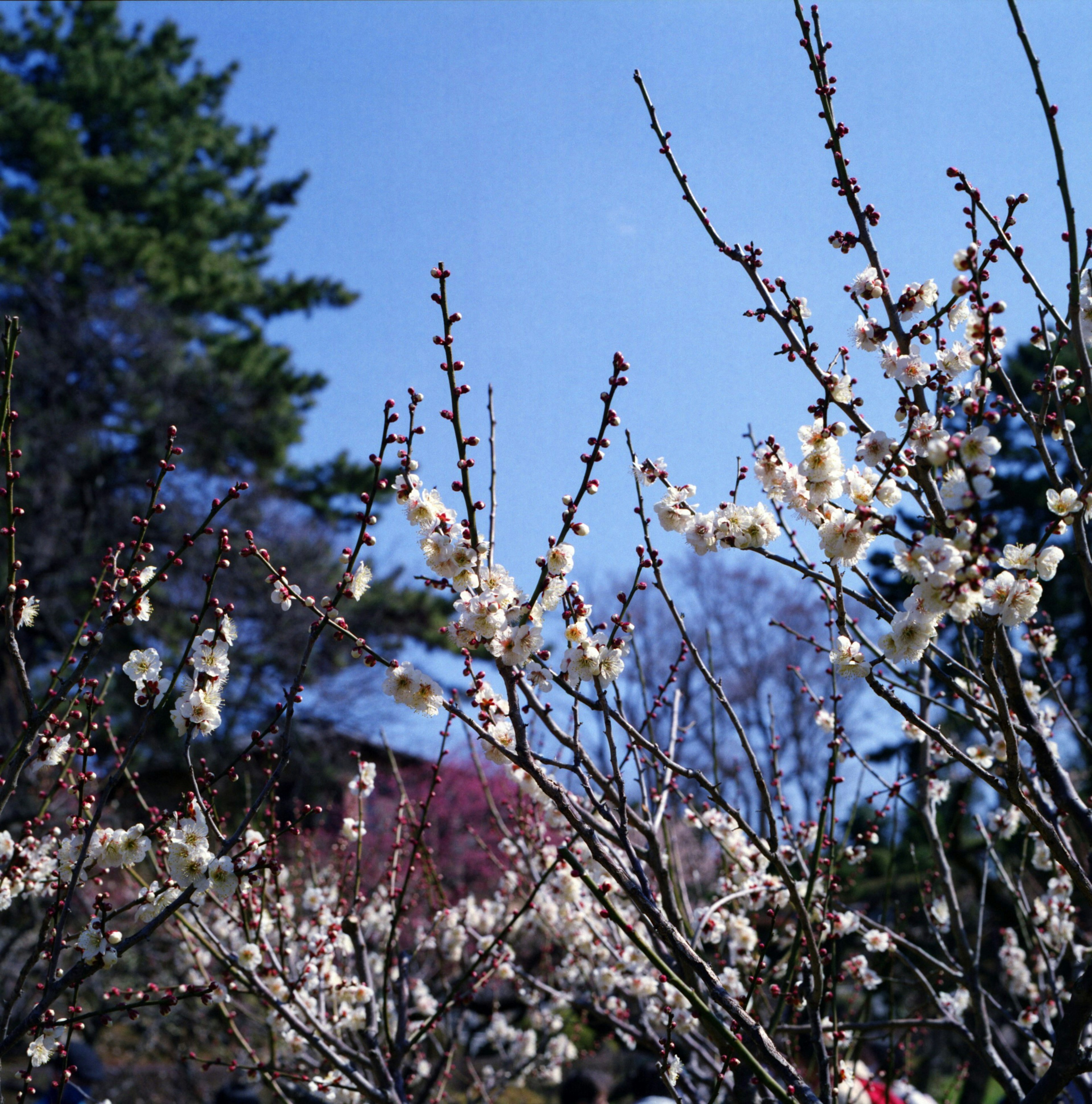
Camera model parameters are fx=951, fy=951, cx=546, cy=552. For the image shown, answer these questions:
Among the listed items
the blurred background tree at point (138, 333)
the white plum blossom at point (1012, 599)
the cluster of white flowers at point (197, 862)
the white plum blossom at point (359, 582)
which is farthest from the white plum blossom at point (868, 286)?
the blurred background tree at point (138, 333)

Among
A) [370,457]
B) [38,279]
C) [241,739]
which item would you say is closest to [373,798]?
[241,739]

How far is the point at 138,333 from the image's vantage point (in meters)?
14.3

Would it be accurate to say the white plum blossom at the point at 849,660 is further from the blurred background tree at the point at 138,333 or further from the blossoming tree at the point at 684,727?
the blurred background tree at the point at 138,333

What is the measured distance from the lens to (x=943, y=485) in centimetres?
163

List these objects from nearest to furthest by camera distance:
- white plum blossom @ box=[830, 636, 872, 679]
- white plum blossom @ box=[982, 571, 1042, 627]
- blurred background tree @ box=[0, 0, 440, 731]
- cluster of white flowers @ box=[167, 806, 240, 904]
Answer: white plum blossom @ box=[982, 571, 1042, 627] → cluster of white flowers @ box=[167, 806, 240, 904] → white plum blossom @ box=[830, 636, 872, 679] → blurred background tree @ box=[0, 0, 440, 731]

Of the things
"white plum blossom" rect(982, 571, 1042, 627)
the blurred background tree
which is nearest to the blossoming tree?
"white plum blossom" rect(982, 571, 1042, 627)

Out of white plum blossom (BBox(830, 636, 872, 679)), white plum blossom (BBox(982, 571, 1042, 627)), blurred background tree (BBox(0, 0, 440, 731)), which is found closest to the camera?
white plum blossom (BBox(982, 571, 1042, 627))

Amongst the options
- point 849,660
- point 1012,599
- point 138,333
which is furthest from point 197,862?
point 138,333

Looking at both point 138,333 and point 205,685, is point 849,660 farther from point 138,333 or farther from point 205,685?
point 138,333

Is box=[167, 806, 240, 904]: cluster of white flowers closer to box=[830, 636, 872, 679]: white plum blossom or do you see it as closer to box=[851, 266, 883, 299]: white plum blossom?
box=[830, 636, 872, 679]: white plum blossom

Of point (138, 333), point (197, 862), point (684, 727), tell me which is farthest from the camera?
point (138, 333)

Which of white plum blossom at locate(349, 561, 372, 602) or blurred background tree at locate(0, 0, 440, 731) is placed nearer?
white plum blossom at locate(349, 561, 372, 602)

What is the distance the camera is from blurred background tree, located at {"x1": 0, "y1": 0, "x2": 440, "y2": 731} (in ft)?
43.7

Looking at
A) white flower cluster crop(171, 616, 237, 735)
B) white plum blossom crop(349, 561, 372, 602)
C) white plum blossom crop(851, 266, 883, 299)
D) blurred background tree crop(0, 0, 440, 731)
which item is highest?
blurred background tree crop(0, 0, 440, 731)
